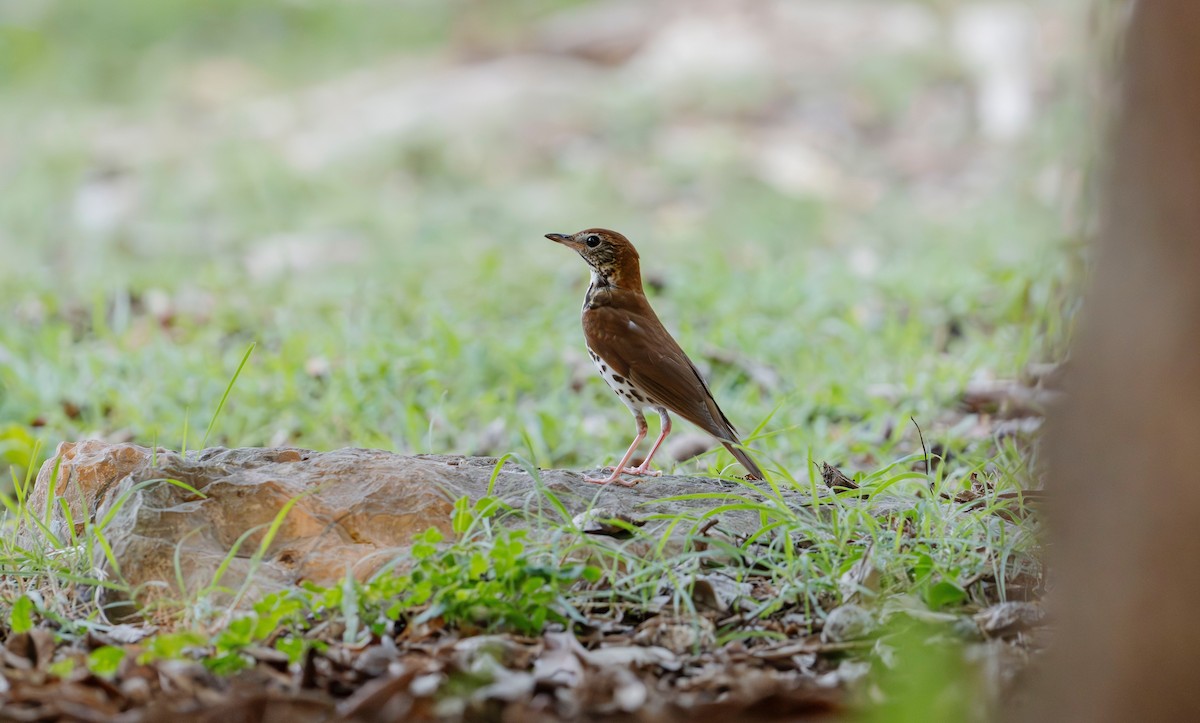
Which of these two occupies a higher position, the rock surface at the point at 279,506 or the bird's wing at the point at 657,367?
the bird's wing at the point at 657,367

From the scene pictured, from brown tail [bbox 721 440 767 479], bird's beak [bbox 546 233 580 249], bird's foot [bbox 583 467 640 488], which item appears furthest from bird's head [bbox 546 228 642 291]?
bird's foot [bbox 583 467 640 488]

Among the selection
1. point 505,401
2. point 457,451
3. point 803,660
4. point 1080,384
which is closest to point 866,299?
point 505,401

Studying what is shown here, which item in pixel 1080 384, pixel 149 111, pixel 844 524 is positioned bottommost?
pixel 844 524

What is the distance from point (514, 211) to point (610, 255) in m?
6.01

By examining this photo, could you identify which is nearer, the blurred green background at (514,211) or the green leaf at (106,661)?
the green leaf at (106,661)

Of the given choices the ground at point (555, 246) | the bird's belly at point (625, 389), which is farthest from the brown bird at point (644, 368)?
the ground at point (555, 246)

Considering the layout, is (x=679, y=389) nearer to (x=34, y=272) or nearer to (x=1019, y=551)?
(x=1019, y=551)

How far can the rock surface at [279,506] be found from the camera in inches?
113

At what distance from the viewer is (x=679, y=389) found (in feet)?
12.2

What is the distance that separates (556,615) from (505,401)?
314cm

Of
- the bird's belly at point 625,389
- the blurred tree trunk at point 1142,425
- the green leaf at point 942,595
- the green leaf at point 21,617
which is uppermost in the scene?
the blurred tree trunk at point 1142,425

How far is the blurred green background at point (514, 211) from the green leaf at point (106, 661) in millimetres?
1167

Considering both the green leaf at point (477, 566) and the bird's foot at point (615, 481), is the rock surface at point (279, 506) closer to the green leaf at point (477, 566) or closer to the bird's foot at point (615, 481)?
the bird's foot at point (615, 481)

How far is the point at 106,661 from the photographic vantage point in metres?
2.44
